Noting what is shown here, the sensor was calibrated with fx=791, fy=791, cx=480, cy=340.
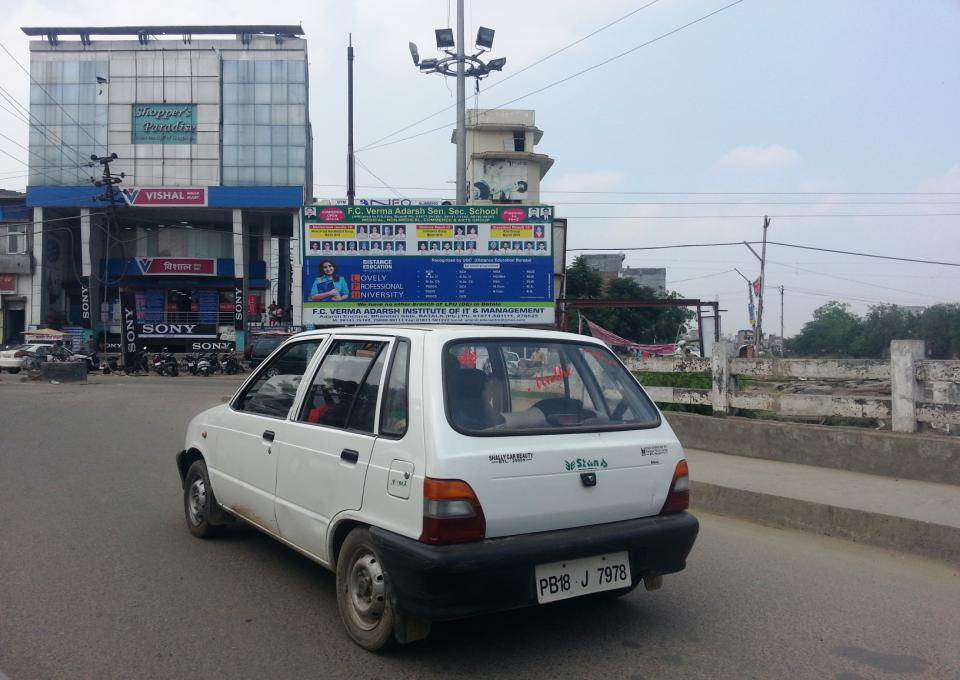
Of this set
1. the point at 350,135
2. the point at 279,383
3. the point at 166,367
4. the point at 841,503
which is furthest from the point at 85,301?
the point at 841,503

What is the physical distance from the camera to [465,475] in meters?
3.53

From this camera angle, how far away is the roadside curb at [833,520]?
5.86 metres

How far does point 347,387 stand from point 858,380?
6.90m

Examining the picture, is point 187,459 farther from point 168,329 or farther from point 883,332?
point 168,329

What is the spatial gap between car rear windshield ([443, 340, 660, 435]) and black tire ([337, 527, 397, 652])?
0.81 metres

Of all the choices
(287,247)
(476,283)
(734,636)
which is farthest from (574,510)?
(287,247)

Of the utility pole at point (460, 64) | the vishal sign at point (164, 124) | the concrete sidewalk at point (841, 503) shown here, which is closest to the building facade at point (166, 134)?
the vishal sign at point (164, 124)

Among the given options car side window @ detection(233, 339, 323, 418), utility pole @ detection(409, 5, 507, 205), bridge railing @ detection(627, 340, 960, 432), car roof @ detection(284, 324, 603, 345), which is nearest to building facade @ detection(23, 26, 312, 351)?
utility pole @ detection(409, 5, 507, 205)

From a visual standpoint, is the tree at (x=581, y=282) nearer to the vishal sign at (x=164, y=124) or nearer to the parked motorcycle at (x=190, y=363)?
the parked motorcycle at (x=190, y=363)

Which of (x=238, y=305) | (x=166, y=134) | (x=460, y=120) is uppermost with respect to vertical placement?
(x=166, y=134)

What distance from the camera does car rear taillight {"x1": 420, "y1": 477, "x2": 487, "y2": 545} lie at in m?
3.48

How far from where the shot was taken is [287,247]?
51.2 meters

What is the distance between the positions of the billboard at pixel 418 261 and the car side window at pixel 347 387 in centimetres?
1250

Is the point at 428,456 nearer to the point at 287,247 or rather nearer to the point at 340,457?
the point at 340,457
